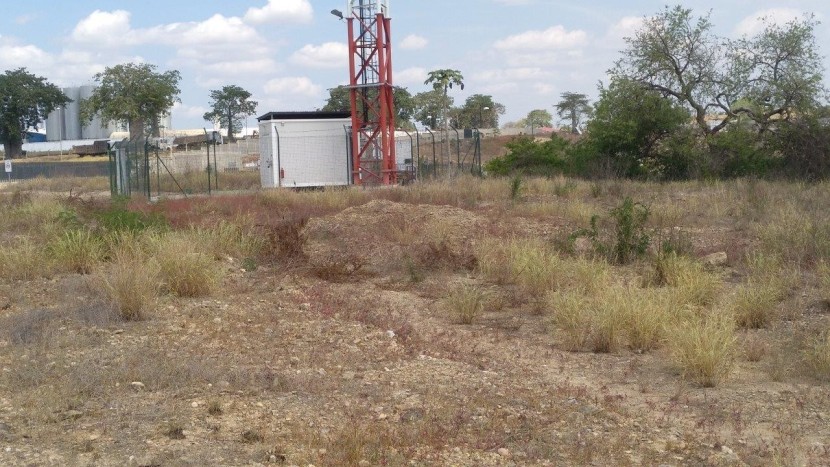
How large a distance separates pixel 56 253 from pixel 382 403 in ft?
23.1

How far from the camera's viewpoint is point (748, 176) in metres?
28.4

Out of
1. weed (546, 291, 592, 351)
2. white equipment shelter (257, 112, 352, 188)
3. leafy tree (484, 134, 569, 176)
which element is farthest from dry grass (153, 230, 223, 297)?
leafy tree (484, 134, 569, 176)

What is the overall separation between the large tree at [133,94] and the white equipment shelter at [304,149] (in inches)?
1232

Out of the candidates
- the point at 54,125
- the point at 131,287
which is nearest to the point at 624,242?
the point at 131,287

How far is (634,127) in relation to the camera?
1201 inches

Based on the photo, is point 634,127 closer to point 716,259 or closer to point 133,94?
point 716,259

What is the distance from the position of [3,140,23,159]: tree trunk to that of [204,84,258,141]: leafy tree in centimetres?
1801

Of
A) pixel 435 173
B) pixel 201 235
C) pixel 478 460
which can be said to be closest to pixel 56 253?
pixel 201 235

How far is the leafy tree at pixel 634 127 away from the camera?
30641 mm

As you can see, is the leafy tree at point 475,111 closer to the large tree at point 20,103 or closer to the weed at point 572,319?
the large tree at point 20,103

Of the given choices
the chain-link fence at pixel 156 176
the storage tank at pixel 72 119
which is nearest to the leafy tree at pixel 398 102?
the chain-link fence at pixel 156 176

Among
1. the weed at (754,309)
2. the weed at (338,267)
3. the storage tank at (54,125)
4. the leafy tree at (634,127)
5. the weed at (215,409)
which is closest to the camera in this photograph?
the weed at (215,409)

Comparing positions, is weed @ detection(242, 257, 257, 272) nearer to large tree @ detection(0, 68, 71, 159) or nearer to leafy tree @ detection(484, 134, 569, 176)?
leafy tree @ detection(484, 134, 569, 176)

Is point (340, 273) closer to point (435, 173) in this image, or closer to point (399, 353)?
point (399, 353)
